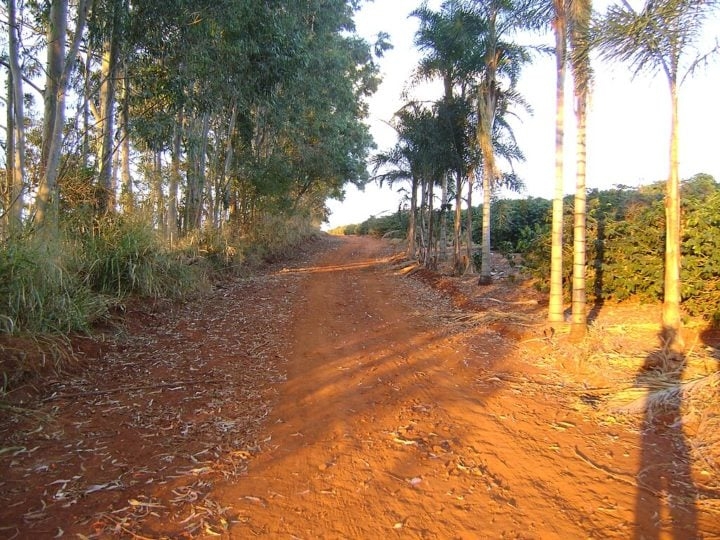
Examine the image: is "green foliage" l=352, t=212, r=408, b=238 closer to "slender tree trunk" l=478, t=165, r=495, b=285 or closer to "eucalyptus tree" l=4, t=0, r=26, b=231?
"slender tree trunk" l=478, t=165, r=495, b=285

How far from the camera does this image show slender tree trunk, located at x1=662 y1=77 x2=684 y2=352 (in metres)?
6.03

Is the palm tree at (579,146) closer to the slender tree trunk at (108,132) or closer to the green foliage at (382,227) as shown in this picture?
the slender tree trunk at (108,132)

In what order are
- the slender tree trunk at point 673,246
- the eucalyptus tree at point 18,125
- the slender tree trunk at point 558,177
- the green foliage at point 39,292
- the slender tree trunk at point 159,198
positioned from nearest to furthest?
the green foliage at point 39,292 < the slender tree trunk at point 673,246 < the eucalyptus tree at point 18,125 < the slender tree trunk at point 558,177 < the slender tree trunk at point 159,198

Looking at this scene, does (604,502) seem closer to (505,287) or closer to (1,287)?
(1,287)

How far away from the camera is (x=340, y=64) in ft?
57.2

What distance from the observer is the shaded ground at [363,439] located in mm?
3014

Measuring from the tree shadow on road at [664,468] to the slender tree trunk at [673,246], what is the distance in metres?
0.39

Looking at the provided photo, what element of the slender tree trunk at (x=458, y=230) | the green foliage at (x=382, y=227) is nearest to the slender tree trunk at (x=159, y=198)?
the slender tree trunk at (x=458, y=230)

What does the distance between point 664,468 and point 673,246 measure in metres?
3.40

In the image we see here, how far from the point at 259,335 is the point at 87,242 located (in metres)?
3.15

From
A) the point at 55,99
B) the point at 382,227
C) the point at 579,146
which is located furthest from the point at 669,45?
the point at 382,227

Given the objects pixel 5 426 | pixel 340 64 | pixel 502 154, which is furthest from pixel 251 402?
pixel 340 64

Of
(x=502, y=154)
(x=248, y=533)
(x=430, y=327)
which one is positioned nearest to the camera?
(x=248, y=533)

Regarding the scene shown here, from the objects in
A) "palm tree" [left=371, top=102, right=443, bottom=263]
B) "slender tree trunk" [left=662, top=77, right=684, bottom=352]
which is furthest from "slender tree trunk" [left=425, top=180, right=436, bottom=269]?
"slender tree trunk" [left=662, top=77, right=684, bottom=352]
